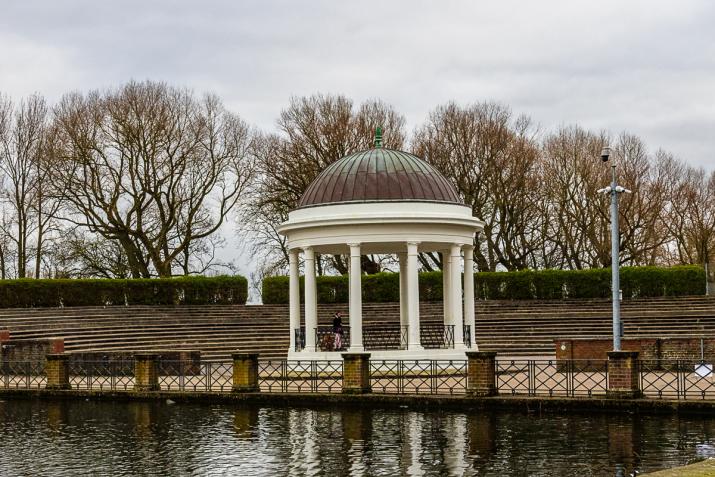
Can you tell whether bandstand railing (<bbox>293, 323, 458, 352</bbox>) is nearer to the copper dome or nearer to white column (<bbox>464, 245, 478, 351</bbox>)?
white column (<bbox>464, 245, 478, 351</bbox>)

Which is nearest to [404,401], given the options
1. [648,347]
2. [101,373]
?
[101,373]

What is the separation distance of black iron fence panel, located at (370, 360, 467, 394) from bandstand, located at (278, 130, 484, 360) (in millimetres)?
625

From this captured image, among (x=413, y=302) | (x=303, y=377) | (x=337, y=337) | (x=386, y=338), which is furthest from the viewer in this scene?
(x=386, y=338)

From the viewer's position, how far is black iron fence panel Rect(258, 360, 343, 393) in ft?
92.0

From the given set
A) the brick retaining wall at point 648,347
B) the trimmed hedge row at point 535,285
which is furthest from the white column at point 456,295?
the trimmed hedge row at point 535,285

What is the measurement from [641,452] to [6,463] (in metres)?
10.3

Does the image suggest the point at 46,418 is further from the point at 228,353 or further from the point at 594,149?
the point at 594,149

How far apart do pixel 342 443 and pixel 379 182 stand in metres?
16.0

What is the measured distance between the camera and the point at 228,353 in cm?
4088

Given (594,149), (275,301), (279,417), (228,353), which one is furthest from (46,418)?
(594,149)

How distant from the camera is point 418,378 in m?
30.4

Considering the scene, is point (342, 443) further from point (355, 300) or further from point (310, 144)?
point (310, 144)

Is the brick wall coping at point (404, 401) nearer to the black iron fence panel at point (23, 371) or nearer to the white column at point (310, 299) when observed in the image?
the black iron fence panel at point (23, 371)

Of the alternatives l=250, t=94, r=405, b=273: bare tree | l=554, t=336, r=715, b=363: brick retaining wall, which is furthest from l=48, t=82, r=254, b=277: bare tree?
l=554, t=336, r=715, b=363: brick retaining wall
